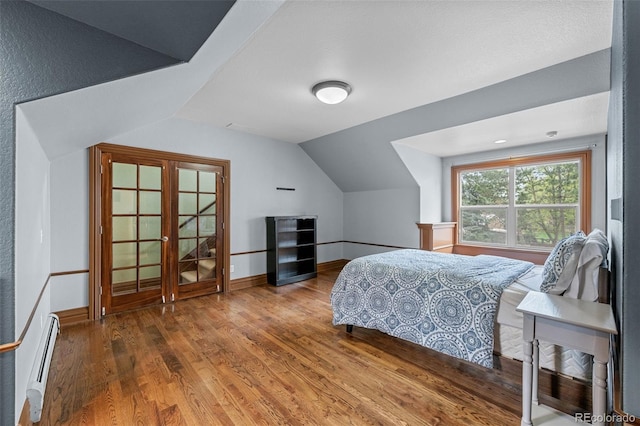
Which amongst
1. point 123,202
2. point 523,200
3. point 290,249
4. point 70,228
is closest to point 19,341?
point 70,228

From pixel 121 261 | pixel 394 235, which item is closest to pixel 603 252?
pixel 394 235

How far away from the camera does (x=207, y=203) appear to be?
4.12 m

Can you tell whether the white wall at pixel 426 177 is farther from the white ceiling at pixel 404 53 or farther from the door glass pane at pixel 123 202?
the door glass pane at pixel 123 202

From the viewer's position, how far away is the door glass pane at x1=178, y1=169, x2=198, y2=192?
152 inches

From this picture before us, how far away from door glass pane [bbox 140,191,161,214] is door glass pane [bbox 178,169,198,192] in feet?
1.06

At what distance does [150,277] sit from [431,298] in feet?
11.3

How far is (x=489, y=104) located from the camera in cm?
297

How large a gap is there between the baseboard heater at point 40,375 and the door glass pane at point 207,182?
2252mm

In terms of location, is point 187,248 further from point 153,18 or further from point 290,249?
point 153,18

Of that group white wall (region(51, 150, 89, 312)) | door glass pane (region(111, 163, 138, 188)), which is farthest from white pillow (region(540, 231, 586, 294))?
white wall (region(51, 150, 89, 312))

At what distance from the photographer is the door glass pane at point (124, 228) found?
11.0ft

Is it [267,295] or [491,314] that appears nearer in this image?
[491,314]

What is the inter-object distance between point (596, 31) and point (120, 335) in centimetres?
477

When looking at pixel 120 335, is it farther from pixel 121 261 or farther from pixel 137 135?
pixel 137 135
